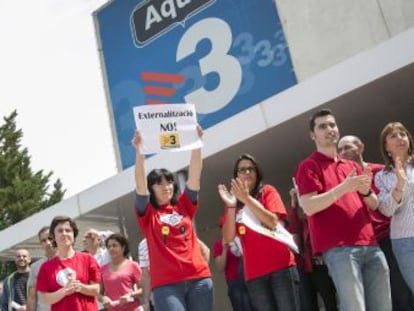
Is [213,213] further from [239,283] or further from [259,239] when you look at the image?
[259,239]

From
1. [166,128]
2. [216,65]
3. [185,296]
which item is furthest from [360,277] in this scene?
[216,65]

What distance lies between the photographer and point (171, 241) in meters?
4.30

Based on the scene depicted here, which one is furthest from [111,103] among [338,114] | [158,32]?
[338,114]

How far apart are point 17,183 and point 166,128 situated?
28.0m

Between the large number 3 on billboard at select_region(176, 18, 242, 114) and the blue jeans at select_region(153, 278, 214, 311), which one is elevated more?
the large number 3 on billboard at select_region(176, 18, 242, 114)

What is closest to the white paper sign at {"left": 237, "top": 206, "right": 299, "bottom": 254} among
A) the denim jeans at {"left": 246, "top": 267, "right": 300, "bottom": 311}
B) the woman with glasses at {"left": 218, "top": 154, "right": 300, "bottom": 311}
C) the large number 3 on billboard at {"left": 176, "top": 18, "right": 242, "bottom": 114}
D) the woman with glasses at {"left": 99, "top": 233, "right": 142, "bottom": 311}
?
the woman with glasses at {"left": 218, "top": 154, "right": 300, "bottom": 311}

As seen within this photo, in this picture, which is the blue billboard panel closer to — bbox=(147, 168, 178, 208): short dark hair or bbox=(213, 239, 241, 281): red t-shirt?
bbox=(213, 239, 241, 281): red t-shirt

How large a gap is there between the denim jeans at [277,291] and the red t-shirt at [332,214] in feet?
1.44

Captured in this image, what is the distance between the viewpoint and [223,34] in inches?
440

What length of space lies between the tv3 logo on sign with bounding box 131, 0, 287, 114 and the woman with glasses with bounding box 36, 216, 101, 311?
6474mm

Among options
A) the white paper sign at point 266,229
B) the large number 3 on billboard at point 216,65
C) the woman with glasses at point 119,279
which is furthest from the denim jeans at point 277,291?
the large number 3 on billboard at point 216,65

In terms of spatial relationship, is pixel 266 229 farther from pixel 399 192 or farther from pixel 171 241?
pixel 399 192

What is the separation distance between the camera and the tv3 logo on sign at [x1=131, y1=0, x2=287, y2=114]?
10.7m

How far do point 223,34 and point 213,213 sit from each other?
11.4ft
